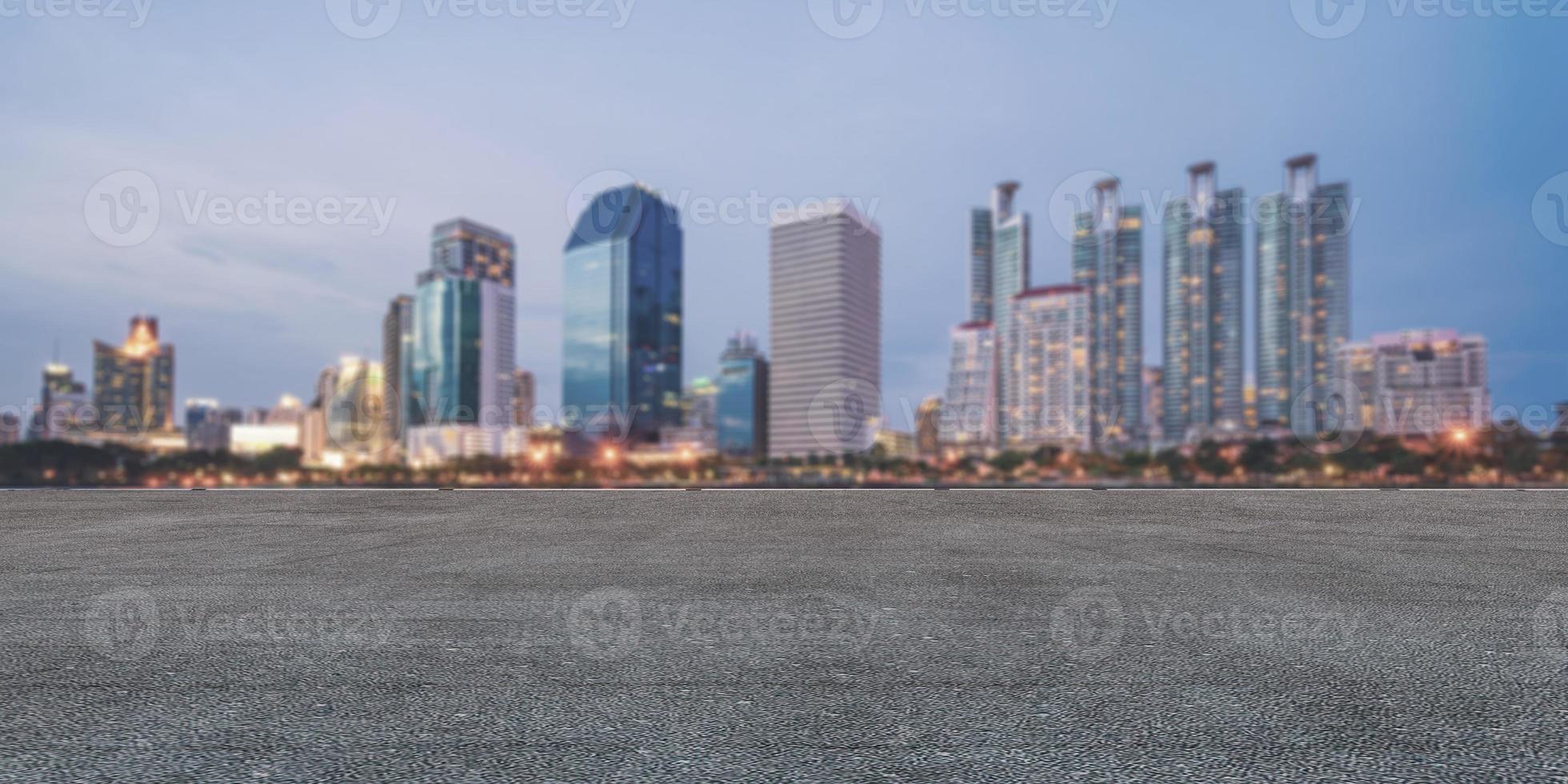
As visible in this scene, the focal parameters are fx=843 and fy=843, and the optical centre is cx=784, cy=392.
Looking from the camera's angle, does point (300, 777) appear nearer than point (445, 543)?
Yes

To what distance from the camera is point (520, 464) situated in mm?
191500

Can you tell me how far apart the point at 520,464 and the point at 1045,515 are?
19259 centimetres

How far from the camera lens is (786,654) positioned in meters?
4.62

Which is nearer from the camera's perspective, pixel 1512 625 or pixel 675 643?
pixel 675 643

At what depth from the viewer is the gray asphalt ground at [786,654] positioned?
334 cm

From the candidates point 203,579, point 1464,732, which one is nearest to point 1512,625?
point 1464,732

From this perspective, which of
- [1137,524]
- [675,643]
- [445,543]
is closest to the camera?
[675,643]

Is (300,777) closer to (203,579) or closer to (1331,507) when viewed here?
(203,579)

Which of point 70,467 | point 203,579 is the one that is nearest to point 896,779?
point 203,579

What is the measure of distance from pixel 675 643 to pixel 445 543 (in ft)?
15.0

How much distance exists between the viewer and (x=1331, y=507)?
1042 centimetres

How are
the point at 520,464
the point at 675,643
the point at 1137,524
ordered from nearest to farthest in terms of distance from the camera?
the point at 675,643 < the point at 1137,524 < the point at 520,464

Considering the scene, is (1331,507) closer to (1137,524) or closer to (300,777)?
(1137,524)

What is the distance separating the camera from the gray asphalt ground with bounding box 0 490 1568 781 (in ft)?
11.0
